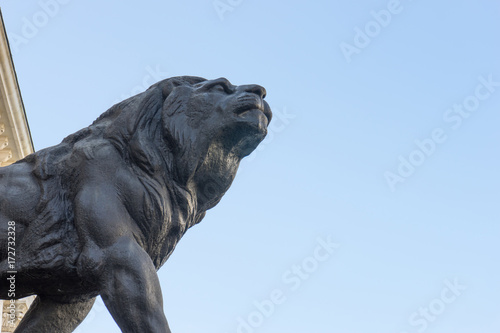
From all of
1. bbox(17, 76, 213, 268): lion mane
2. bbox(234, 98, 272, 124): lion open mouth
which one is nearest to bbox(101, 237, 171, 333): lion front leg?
bbox(17, 76, 213, 268): lion mane

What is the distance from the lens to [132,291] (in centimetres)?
352

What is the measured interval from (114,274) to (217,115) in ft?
3.59

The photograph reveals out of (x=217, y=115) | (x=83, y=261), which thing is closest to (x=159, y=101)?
(x=217, y=115)

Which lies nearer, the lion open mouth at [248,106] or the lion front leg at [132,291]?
the lion front leg at [132,291]

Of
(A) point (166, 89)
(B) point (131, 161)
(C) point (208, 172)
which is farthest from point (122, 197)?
(A) point (166, 89)

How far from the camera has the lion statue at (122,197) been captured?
362 centimetres

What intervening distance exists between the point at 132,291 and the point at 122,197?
538 mm

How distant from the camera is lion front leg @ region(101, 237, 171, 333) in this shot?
11.5 feet

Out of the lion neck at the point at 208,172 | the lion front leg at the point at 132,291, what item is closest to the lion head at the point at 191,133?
the lion neck at the point at 208,172

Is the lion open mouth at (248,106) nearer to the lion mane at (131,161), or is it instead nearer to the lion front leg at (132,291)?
the lion mane at (131,161)

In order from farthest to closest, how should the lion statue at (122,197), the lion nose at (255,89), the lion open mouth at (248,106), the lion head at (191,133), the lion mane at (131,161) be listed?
1. the lion nose at (255,89)
2. the lion open mouth at (248,106)
3. the lion head at (191,133)
4. the lion mane at (131,161)
5. the lion statue at (122,197)

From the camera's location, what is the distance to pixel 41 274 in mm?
3771

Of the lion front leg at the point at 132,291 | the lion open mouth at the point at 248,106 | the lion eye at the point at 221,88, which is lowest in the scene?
the lion front leg at the point at 132,291

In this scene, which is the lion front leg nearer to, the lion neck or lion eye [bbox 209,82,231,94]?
the lion neck
